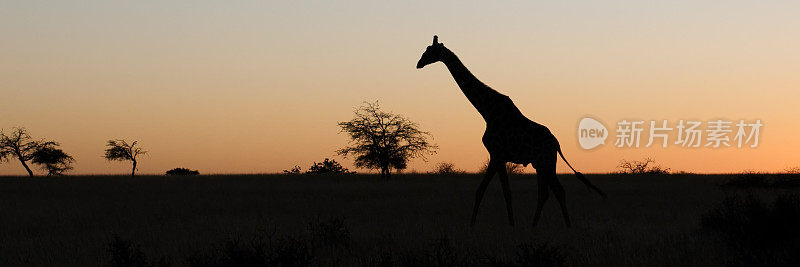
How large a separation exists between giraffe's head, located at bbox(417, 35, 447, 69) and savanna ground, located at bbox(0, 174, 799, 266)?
3183 mm

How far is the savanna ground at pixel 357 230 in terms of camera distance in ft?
33.0

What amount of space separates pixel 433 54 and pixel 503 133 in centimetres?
201

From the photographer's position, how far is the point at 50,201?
85.3 ft

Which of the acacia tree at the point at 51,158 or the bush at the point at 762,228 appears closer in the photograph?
the bush at the point at 762,228

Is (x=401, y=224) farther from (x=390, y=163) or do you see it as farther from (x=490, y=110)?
(x=390, y=163)

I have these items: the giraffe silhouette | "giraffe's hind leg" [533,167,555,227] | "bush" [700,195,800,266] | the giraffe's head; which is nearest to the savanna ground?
"bush" [700,195,800,266]

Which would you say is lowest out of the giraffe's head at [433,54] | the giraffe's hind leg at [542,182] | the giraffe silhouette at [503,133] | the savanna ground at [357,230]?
the savanna ground at [357,230]

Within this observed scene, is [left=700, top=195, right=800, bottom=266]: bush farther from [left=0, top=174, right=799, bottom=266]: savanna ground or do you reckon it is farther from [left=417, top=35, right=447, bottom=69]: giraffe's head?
[left=417, top=35, right=447, bottom=69]: giraffe's head

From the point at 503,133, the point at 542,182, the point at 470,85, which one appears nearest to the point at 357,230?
the point at 503,133

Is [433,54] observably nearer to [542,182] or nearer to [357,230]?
[542,182]

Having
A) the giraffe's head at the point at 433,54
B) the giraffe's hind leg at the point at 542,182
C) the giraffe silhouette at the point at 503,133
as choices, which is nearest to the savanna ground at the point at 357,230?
the giraffe's hind leg at the point at 542,182

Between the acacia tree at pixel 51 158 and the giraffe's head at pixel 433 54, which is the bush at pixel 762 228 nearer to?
the giraffe's head at pixel 433 54

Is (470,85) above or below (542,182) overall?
above

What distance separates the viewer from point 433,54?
1396 centimetres
